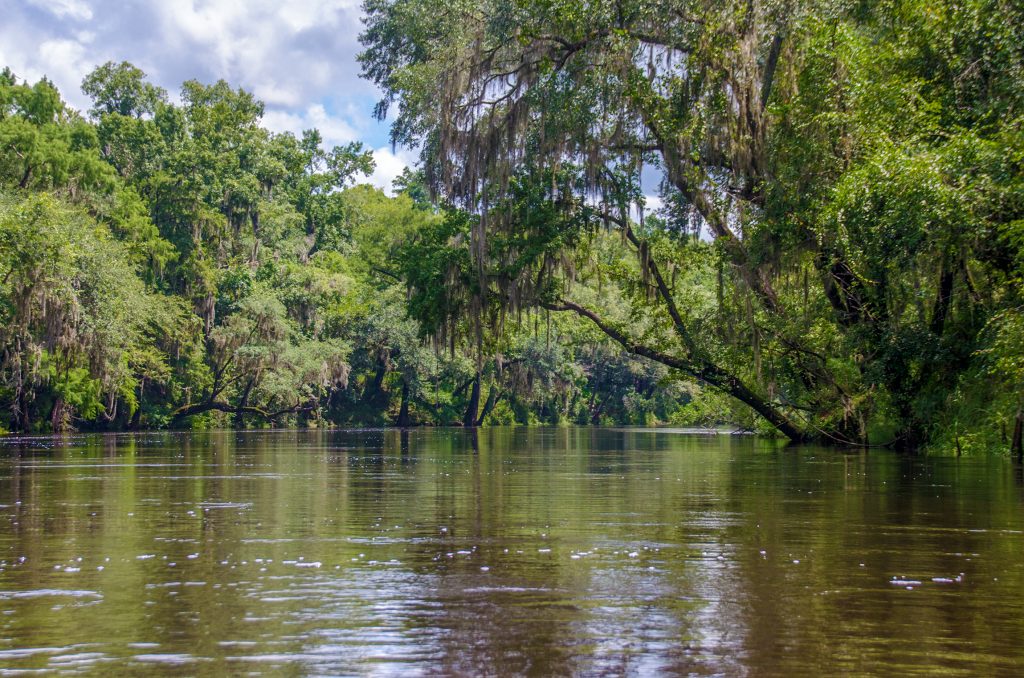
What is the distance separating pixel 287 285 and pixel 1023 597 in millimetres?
54471

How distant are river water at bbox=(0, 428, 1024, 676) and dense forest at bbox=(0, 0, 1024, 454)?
506 cm

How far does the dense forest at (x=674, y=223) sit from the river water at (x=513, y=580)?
506 centimetres

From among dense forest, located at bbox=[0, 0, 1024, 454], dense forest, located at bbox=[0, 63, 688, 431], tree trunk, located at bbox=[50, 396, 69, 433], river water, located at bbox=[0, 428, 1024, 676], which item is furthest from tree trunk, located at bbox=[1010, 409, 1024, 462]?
tree trunk, located at bbox=[50, 396, 69, 433]

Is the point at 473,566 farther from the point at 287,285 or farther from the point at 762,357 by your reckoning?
the point at 287,285

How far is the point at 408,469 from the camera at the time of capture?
20016 millimetres

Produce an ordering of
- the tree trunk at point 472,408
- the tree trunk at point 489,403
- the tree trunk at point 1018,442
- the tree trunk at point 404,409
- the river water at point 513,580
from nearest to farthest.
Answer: the river water at point 513,580 < the tree trunk at point 1018,442 < the tree trunk at point 404,409 < the tree trunk at point 472,408 < the tree trunk at point 489,403

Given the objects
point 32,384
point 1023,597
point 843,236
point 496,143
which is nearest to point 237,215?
point 32,384

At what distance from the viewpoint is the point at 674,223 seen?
91.7 ft

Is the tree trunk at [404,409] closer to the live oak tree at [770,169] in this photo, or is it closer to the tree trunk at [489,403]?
the tree trunk at [489,403]

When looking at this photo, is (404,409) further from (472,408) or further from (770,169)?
(770,169)

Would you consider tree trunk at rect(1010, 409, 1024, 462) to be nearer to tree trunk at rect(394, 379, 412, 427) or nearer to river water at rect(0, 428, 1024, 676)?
river water at rect(0, 428, 1024, 676)

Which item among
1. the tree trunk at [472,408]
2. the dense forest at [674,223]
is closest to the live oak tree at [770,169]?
the dense forest at [674,223]

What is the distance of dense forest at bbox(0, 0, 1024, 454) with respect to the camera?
17125 millimetres

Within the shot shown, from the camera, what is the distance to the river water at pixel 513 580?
519cm
